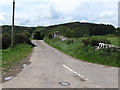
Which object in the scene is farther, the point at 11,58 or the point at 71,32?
the point at 71,32

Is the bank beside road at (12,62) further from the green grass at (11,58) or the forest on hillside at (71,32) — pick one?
the forest on hillside at (71,32)

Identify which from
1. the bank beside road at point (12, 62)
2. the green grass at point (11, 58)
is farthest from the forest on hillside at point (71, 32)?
the bank beside road at point (12, 62)

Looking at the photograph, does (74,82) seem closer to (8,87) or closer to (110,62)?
(8,87)

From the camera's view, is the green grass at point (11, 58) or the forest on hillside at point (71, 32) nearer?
the green grass at point (11, 58)

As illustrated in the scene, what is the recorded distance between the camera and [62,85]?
27.3 ft

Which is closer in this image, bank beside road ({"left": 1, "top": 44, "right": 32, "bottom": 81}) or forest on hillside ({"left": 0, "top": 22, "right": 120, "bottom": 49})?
bank beside road ({"left": 1, "top": 44, "right": 32, "bottom": 81})

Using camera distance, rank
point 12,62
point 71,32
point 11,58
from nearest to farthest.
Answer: point 12,62 < point 11,58 < point 71,32

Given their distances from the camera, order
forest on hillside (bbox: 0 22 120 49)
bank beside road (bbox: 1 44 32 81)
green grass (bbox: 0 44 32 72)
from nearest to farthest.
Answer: bank beside road (bbox: 1 44 32 81) → green grass (bbox: 0 44 32 72) → forest on hillside (bbox: 0 22 120 49)

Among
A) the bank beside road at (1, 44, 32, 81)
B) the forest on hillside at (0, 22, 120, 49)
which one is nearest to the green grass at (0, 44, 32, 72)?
the bank beside road at (1, 44, 32, 81)

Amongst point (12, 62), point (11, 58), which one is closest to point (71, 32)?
point (11, 58)

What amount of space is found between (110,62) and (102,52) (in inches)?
59.1

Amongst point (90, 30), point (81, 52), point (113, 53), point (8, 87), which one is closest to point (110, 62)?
point (113, 53)

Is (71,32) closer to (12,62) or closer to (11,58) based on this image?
(11,58)

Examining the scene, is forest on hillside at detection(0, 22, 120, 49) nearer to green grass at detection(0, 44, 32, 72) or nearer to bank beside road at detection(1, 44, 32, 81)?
green grass at detection(0, 44, 32, 72)
